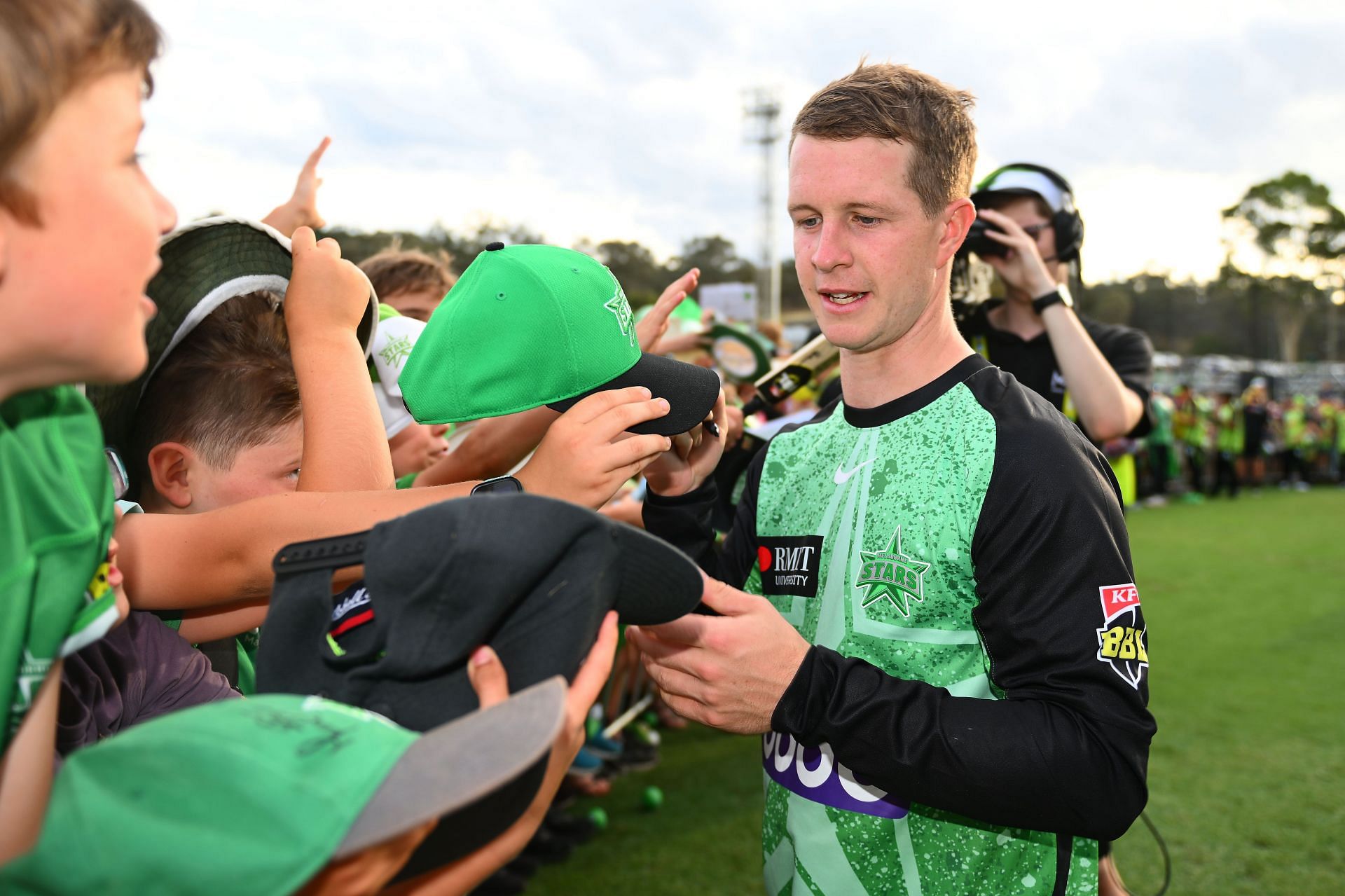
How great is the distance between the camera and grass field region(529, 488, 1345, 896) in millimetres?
4160

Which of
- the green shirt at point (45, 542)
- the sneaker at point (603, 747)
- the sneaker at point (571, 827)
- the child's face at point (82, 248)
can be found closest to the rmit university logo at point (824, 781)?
the green shirt at point (45, 542)

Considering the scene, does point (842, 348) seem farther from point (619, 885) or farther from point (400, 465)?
point (619, 885)

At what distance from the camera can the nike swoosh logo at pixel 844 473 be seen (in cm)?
192

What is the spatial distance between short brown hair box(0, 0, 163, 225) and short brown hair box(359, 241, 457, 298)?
7.32ft

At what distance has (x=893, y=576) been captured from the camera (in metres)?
1.78

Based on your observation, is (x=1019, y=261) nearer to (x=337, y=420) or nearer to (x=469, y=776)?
(x=337, y=420)

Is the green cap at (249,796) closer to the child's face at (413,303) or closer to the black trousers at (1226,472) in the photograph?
the child's face at (413,303)

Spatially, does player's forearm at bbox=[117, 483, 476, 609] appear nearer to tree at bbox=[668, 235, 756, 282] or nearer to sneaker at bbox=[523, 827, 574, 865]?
sneaker at bbox=[523, 827, 574, 865]

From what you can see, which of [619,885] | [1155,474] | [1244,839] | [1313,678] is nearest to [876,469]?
[619,885]

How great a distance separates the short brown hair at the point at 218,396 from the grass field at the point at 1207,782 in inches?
120

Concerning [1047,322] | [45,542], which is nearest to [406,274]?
[1047,322]

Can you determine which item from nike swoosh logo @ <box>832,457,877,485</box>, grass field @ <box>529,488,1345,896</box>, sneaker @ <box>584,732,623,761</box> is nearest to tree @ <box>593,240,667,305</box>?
grass field @ <box>529,488,1345,896</box>

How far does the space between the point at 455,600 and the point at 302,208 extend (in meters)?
1.74

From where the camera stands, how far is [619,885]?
407 cm
